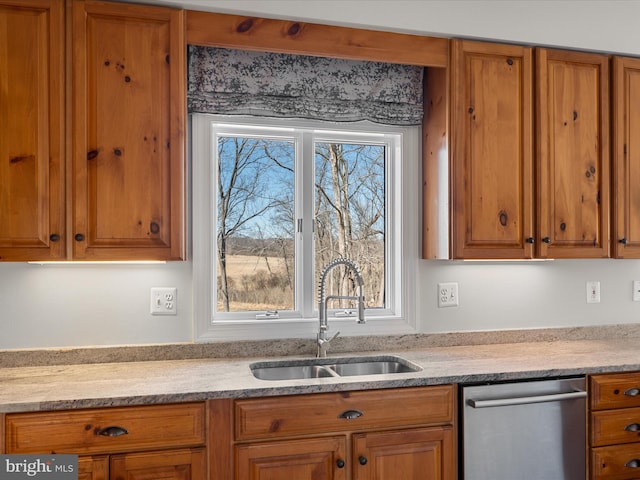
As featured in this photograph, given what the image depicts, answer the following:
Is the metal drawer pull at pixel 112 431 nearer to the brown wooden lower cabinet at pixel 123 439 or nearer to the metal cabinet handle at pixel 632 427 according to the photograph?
the brown wooden lower cabinet at pixel 123 439

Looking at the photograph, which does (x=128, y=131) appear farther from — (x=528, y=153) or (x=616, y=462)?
(x=616, y=462)

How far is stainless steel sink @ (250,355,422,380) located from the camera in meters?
2.16

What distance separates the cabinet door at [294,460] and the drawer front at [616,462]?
1074mm

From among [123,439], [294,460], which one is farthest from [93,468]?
[294,460]

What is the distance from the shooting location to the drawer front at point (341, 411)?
5.74 feet

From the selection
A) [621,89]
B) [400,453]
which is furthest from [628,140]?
[400,453]

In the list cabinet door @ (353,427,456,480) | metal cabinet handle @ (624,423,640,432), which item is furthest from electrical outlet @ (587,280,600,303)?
cabinet door @ (353,427,456,480)

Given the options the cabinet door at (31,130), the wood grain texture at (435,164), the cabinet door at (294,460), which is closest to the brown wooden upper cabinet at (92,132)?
the cabinet door at (31,130)

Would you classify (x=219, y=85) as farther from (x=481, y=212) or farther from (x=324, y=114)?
(x=481, y=212)

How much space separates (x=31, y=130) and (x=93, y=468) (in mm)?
1194

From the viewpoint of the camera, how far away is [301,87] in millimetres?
2303

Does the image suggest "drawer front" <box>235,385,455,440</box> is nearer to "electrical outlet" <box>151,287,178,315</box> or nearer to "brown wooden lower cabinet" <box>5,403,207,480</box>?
"brown wooden lower cabinet" <box>5,403,207,480</box>

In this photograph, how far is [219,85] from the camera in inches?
86.6

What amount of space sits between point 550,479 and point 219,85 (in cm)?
213
